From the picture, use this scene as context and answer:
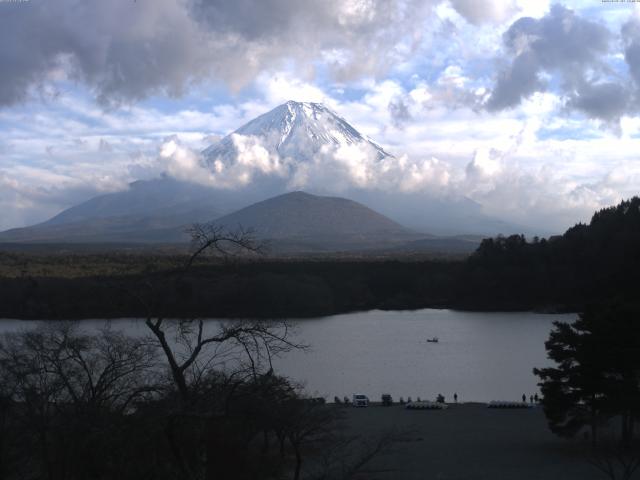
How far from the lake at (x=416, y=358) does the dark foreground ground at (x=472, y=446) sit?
64.0 inches

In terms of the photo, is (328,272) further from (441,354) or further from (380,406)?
(380,406)

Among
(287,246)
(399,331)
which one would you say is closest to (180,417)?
(399,331)

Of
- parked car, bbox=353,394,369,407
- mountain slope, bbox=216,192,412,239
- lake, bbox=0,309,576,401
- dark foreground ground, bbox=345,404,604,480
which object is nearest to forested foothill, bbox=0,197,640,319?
lake, bbox=0,309,576,401

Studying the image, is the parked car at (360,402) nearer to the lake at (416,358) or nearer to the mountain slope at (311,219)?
the lake at (416,358)

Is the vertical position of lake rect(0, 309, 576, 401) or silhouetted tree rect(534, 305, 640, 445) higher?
silhouetted tree rect(534, 305, 640, 445)

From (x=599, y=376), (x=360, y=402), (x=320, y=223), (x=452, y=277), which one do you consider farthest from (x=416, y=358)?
(x=320, y=223)

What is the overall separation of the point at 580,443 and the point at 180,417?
8.31m

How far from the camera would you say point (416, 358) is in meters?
20.1

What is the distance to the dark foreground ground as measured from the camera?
8.58m

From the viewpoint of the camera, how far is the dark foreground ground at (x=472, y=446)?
8.58m

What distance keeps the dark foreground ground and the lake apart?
1626 millimetres

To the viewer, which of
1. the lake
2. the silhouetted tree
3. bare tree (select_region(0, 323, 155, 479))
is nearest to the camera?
bare tree (select_region(0, 323, 155, 479))

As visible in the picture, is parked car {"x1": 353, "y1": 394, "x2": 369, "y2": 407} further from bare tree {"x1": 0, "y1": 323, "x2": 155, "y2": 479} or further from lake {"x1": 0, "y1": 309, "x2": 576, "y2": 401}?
bare tree {"x1": 0, "y1": 323, "x2": 155, "y2": 479}

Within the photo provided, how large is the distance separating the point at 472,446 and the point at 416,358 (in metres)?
9.84
